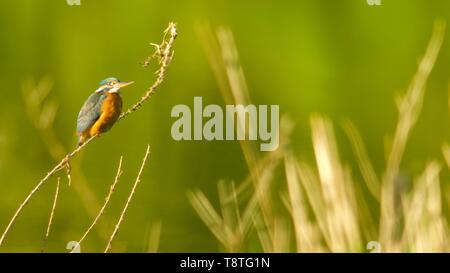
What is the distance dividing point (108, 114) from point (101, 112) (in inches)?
1.2

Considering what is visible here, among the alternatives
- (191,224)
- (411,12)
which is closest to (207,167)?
(191,224)

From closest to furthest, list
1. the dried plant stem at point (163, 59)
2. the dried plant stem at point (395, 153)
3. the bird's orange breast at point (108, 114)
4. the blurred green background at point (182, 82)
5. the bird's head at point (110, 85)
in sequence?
the dried plant stem at point (163, 59), the dried plant stem at point (395, 153), the bird's orange breast at point (108, 114), the bird's head at point (110, 85), the blurred green background at point (182, 82)

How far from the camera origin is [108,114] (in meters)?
4.06

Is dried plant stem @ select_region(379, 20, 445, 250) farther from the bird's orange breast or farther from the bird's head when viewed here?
the bird's head

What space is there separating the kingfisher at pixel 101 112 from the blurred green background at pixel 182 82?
4.22 metres

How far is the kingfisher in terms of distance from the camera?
13.2 feet

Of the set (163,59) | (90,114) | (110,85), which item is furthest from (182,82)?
(163,59)

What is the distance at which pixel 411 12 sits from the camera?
13.5 m

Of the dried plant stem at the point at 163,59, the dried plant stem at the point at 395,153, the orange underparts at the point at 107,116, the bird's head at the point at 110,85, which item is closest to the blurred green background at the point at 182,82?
the bird's head at the point at 110,85

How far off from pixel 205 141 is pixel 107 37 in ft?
7.60

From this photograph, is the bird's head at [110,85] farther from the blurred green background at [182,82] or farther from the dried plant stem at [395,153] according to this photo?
the blurred green background at [182,82]

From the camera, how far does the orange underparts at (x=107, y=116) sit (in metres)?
4.01

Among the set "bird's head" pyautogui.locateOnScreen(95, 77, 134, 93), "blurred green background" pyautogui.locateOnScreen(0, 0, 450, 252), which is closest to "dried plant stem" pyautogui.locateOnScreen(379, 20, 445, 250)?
"bird's head" pyautogui.locateOnScreen(95, 77, 134, 93)

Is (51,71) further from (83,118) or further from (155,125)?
(83,118)
